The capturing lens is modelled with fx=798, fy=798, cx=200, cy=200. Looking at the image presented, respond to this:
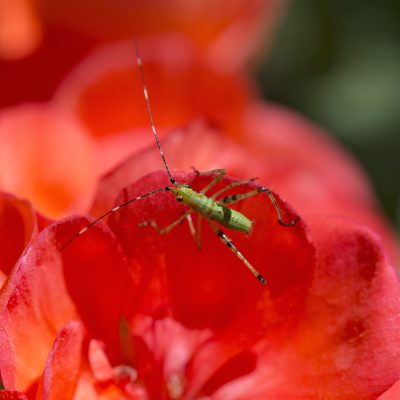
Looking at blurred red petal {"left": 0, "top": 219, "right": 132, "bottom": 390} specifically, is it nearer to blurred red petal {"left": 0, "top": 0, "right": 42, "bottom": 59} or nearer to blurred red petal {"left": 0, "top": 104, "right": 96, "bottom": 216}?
blurred red petal {"left": 0, "top": 104, "right": 96, "bottom": 216}

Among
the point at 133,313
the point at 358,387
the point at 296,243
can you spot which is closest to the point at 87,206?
the point at 133,313

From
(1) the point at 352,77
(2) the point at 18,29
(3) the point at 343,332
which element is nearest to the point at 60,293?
(3) the point at 343,332

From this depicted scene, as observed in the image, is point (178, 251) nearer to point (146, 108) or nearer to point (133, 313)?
point (133, 313)

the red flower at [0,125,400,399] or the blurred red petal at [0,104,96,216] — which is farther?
the blurred red petal at [0,104,96,216]

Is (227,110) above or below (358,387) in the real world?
above

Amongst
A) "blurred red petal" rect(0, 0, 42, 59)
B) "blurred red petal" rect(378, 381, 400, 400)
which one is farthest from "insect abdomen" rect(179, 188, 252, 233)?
"blurred red petal" rect(0, 0, 42, 59)

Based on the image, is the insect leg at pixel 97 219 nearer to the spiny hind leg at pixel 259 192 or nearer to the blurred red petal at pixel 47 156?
the spiny hind leg at pixel 259 192
